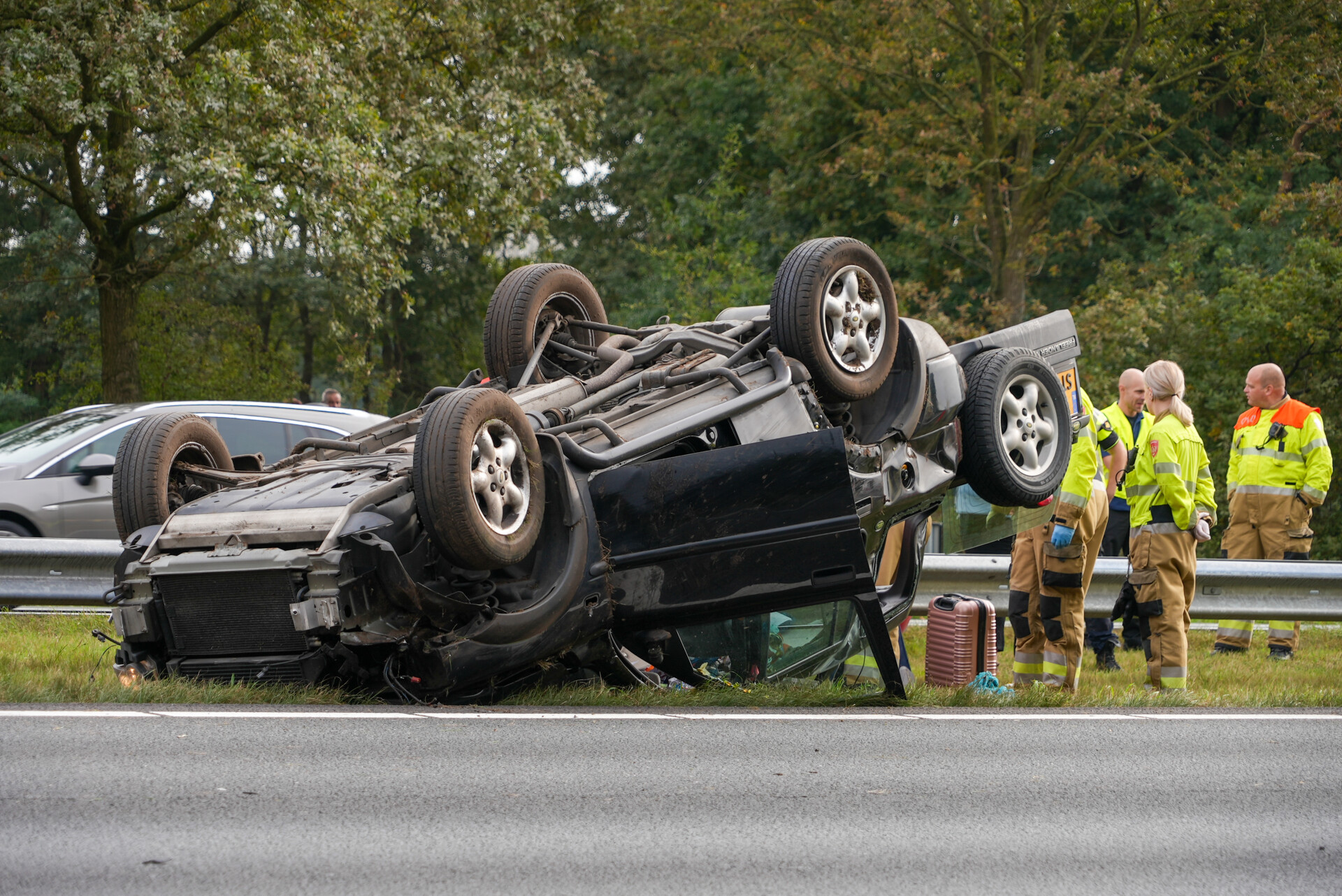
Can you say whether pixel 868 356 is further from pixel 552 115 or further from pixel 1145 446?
pixel 552 115

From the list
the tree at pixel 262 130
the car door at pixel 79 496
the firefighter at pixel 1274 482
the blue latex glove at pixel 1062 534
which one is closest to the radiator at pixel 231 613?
the blue latex glove at pixel 1062 534

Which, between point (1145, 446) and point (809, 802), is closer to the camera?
point (809, 802)

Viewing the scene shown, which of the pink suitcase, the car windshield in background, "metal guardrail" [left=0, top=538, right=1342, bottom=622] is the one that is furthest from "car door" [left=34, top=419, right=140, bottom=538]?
the pink suitcase

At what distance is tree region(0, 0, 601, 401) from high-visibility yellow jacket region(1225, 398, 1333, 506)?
361 inches

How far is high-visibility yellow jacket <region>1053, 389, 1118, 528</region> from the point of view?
26.0 feet

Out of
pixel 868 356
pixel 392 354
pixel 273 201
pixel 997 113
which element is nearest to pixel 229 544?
pixel 868 356

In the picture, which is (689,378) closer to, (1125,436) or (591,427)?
(591,427)

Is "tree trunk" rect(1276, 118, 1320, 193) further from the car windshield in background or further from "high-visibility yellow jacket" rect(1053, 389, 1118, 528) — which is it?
the car windshield in background

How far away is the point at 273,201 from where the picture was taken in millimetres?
14109

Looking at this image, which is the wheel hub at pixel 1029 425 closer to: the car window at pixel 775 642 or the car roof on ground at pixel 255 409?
the car window at pixel 775 642

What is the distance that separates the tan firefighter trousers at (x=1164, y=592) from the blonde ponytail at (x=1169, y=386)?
0.69 m

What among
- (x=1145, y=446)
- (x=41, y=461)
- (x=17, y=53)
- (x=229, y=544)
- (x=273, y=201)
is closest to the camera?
(x=229, y=544)

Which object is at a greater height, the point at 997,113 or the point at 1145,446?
the point at 997,113

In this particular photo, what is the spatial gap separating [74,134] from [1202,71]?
16.9 meters
